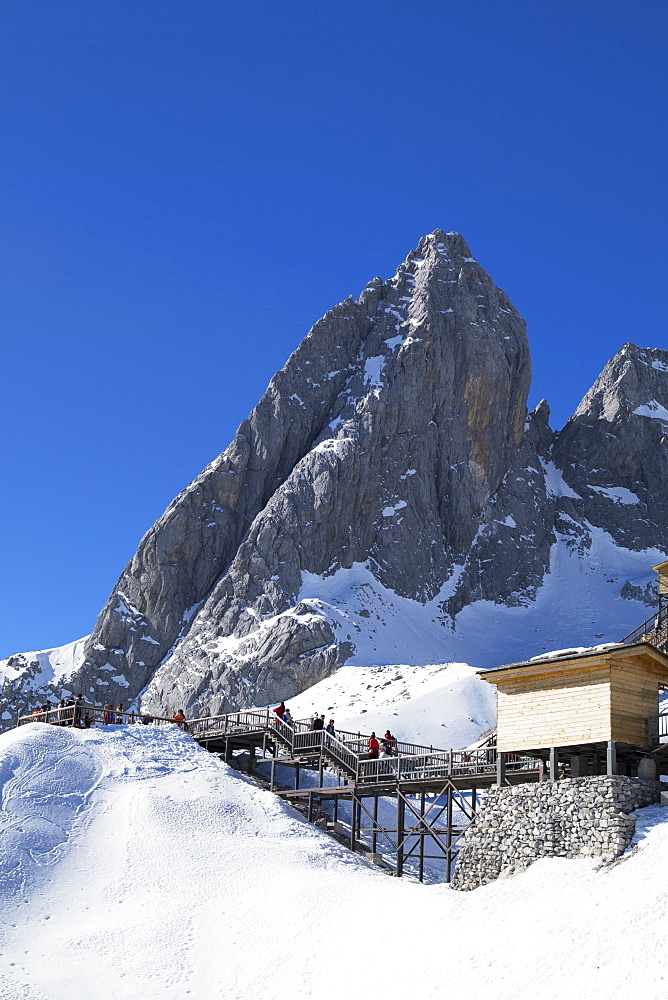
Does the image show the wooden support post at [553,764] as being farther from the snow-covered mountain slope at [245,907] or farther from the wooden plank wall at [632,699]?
the snow-covered mountain slope at [245,907]

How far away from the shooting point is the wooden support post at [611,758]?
85.2 ft

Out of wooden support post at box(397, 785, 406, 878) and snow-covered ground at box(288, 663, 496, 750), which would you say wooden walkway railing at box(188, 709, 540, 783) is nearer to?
wooden support post at box(397, 785, 406, 878)

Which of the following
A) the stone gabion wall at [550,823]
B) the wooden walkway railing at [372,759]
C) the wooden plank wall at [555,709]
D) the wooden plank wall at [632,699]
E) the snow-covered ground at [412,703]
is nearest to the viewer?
the stone gabion wall at [550,823]

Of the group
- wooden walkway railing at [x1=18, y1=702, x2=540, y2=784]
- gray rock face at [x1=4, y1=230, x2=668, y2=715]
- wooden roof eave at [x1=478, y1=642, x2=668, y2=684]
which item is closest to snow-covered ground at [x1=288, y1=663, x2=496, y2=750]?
wooden walkway railing at [x1=18, y1=702, x2=540, y2=784]

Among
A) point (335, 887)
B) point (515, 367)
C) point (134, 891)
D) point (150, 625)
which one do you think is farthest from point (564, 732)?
point (515, 367)

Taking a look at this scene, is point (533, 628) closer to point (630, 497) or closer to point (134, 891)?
point (630, 497)

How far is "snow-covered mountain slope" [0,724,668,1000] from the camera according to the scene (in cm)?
2080

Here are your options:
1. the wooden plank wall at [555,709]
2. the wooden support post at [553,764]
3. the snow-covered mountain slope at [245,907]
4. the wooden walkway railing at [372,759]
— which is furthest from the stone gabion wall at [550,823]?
the wooden walkway railing at [372,759]

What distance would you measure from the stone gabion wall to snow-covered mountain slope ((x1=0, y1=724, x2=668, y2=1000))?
0.50 metres

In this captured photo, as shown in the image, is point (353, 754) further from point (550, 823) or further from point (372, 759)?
point (550, 823)

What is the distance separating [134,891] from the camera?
89.9 feet

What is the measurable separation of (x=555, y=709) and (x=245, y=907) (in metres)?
9.74

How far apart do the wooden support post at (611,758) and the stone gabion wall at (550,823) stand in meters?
0.57

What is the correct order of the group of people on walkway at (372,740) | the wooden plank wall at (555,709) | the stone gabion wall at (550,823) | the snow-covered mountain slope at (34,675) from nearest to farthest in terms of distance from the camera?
the stone gabion wall at (550,823) < the wooden plank wall at (555,709) < the group of people on walkway at (372,740) < the snow-covered mountain slope at (34,675)
